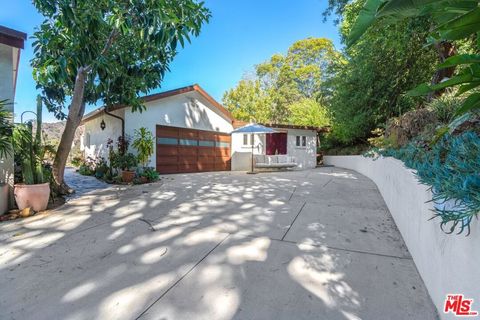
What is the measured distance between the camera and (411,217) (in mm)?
2791

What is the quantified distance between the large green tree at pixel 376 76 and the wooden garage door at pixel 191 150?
6.36 metres

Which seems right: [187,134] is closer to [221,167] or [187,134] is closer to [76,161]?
[221,167]

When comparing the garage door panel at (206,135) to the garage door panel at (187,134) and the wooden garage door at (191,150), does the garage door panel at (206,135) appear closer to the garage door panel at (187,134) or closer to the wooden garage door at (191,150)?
the wooden garage door at (191,150)

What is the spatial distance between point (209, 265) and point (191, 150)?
925cm

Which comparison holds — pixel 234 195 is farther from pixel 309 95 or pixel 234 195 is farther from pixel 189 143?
pixel 309 95

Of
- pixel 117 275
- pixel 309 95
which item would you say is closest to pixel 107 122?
pixel 117 275

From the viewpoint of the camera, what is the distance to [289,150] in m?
14.7

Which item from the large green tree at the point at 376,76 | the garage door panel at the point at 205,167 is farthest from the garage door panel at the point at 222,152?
the large green tree at the point at 376,76

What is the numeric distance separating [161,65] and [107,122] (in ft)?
15.6

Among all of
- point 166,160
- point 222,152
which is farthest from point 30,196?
point 222,152

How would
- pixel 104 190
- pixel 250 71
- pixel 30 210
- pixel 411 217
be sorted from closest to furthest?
1. pixel 411 217
2. pixel 30 210
3. pixel 104 190
4. pixel 250 71

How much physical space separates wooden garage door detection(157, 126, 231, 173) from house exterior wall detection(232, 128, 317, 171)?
0.52 m

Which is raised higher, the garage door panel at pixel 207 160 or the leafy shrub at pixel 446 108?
the leafy shrub at pixel 446 108

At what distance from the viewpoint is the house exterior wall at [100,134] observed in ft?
30.9
